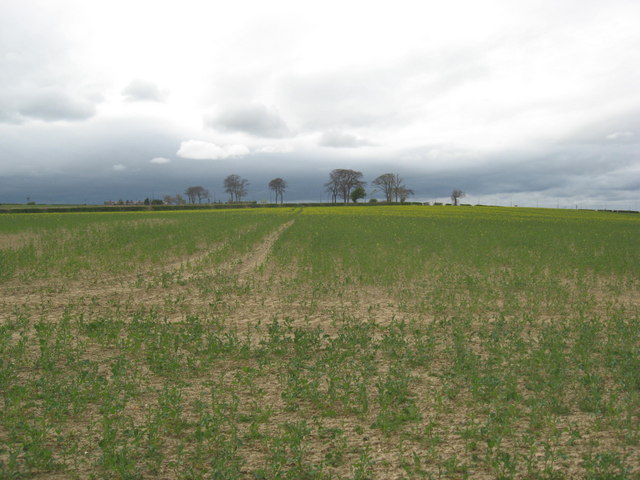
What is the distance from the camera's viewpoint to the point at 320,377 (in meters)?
7.74

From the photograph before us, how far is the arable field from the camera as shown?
531 cm

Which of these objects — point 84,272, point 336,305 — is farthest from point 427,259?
point 84,272

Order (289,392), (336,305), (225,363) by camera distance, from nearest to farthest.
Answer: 1. (289,392)
2. (225,363)
3. (336,305)

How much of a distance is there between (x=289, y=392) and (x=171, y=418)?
203 centimetres

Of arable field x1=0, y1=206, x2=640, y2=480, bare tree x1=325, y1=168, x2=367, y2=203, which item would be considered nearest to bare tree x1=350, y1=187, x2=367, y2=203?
bare tree x1=325, y1=168, x2=367, y2=203

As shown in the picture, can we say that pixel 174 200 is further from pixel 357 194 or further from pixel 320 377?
pixel 320 377

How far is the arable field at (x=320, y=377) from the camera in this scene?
5312mm

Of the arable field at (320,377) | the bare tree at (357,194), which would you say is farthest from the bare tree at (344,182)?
the arable field at (320,377)

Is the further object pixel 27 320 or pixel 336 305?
pixel 336 305

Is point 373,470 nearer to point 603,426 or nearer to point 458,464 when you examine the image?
point 458,464

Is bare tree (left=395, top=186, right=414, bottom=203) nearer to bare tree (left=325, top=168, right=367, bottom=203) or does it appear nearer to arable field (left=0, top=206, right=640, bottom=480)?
bare tree (left=325, top=168, right=367, bottom=203)

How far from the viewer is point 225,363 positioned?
8711mm

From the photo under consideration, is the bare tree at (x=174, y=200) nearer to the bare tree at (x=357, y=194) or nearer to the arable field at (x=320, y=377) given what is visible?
the bare tree at (x=357, y=194)

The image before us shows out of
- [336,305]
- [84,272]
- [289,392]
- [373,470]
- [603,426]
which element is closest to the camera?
[373,470]
